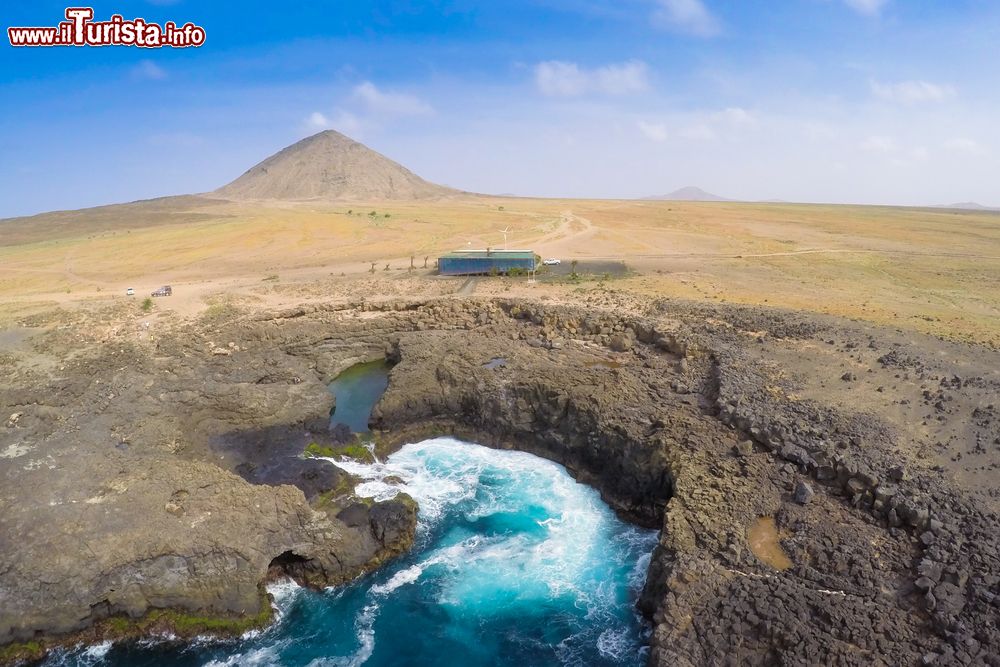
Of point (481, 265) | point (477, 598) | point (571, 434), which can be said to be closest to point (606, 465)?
point (571, 434)

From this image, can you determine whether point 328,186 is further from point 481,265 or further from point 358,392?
point 358,392

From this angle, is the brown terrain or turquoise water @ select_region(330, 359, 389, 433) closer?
the brown terrain

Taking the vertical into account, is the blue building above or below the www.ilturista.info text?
below

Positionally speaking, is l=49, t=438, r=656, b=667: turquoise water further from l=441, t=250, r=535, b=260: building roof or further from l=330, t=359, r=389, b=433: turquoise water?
l=441, t=250, r=535, b=260: building roof

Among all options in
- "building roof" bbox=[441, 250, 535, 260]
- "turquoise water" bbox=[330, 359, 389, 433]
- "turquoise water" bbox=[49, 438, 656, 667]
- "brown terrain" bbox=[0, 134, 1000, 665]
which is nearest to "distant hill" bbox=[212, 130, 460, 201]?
"building roof" bbox=[441, 250, 535, 260]

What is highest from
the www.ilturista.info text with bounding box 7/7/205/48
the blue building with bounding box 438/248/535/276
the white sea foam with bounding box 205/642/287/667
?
the www.ilturista.info text with bounding box 7/7/205/48

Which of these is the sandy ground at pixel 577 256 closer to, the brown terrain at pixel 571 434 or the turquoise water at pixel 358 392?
the brown terrain at pixel 571 434
